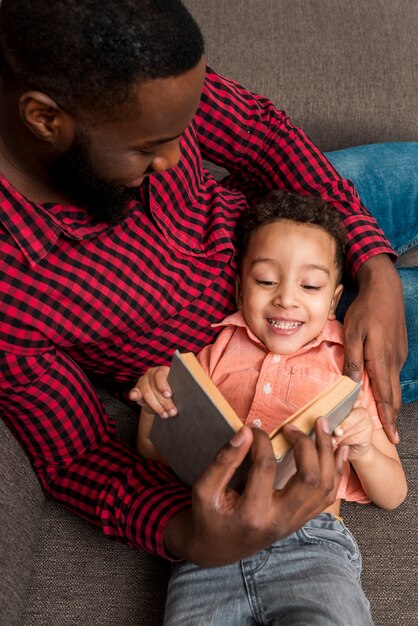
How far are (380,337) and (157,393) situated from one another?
19.5 inches

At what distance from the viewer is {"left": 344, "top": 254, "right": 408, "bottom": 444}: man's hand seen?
4.59 ft

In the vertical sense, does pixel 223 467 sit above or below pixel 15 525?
above

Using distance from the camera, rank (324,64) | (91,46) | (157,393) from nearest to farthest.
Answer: (91,46) → (157,393) → (324,64)

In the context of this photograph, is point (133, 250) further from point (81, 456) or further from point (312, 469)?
point (312, 469)

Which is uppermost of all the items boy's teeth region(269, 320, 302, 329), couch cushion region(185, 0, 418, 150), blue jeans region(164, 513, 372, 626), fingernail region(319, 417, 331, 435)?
couch cushion region(185, 0, 418, 150)

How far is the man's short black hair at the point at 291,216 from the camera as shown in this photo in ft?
4.89

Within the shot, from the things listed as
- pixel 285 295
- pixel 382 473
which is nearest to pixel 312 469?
pixel 382 473

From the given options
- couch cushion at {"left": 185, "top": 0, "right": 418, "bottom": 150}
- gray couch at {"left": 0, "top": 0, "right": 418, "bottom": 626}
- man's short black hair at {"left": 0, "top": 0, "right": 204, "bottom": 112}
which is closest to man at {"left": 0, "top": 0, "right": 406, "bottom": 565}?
man's short black hair at {"left": 0, "top": 0, "right": 204, "bottom": 112}

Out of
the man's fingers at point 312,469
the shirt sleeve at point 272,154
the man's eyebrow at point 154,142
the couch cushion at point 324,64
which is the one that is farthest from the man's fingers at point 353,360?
the couch cushion at point 324,64

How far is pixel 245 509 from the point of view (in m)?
1.01

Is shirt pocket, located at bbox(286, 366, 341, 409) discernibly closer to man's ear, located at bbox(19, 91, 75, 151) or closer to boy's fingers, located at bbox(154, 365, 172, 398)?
boy's fingers, located at bbox(154, 365, 172, 398)

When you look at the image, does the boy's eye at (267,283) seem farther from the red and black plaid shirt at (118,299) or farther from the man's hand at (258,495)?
the man's hand at (258,495)

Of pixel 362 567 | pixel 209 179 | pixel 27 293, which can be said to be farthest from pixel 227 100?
pixel 362 567

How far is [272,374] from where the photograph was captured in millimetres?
1414
